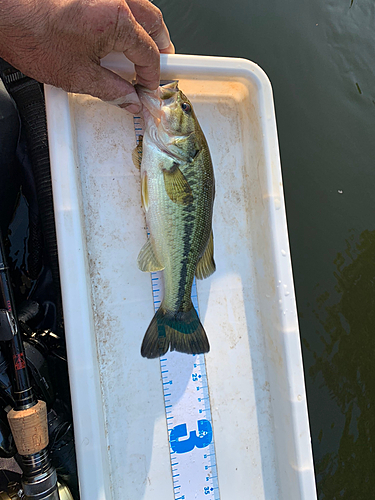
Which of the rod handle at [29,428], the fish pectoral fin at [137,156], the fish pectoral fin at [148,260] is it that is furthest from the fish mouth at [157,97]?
the rod handle at [29,428]

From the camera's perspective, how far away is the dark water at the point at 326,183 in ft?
7.47

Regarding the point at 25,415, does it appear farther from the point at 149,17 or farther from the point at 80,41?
the point at 149,17

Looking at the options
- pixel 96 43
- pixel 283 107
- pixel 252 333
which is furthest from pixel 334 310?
pixel 96 43

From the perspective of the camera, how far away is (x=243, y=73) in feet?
5.62

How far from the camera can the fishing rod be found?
4.47 ft

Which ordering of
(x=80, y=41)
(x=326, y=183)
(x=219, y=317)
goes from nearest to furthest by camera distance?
(x=80, y=41) → (x=219, y=317) → (x=326, y=183)

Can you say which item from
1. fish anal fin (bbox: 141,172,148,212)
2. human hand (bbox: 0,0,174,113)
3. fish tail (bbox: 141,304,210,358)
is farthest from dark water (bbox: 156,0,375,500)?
fish anal fin (bbox: 141,172,148,212)

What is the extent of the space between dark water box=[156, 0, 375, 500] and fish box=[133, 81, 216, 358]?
1.05 m

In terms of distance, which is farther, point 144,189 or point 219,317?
point 219,317

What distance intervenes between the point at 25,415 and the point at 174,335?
0.71 metres

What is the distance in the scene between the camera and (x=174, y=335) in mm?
1596

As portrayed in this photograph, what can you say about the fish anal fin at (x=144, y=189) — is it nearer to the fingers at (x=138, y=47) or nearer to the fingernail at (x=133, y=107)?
the fingernail at (x=133, y=107)

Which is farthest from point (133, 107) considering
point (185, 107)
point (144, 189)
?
point (144, 189)

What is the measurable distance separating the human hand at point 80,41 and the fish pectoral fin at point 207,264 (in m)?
0.74
